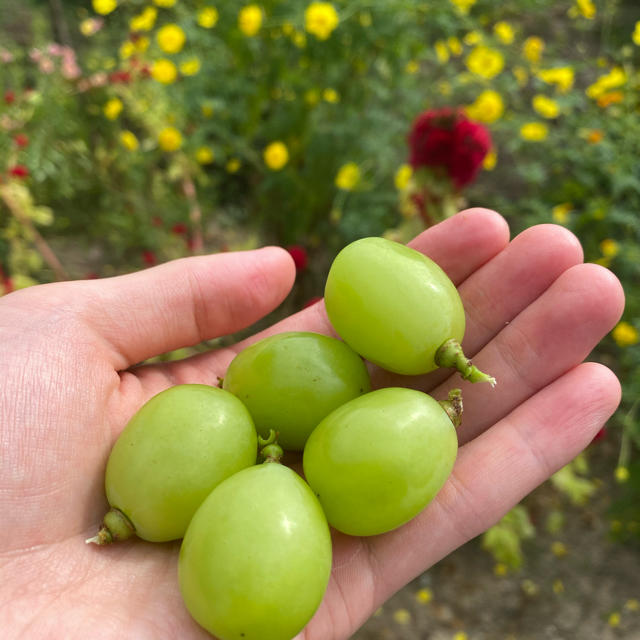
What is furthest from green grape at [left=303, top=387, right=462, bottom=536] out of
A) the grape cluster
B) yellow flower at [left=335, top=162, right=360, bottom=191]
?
yellow flower at [left=335, top=162, right=360, bottom=191]

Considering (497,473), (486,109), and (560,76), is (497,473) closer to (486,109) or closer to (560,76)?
(486,109)

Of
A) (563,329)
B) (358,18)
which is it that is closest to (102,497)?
(563,329)

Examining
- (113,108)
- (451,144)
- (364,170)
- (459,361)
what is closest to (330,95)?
(364,170)

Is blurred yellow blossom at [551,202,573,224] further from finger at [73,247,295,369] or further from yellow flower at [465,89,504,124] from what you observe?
finger at [73,247,295,369]

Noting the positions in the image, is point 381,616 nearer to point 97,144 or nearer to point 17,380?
point 17,380

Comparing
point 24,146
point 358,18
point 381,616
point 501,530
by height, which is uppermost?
point 358,18

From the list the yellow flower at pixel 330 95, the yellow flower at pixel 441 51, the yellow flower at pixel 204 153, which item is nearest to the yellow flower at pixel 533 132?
the yellow flower at pixel 441 51

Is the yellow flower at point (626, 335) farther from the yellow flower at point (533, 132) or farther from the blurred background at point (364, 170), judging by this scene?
the yellow flower at point (533, 132)
